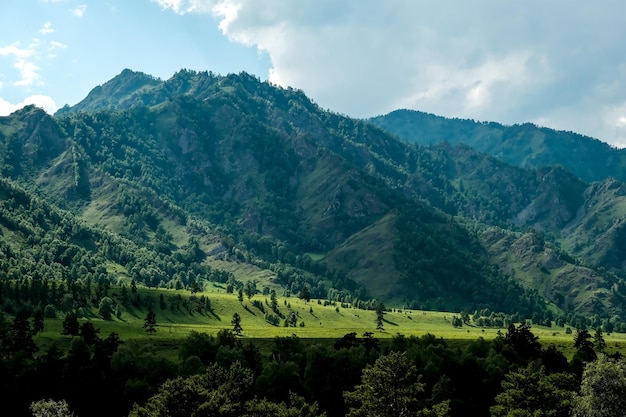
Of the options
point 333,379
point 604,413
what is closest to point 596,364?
point 604,413

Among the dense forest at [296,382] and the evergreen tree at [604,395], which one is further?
the evergreen tree at [604,395]

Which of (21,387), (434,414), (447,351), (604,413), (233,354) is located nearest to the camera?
(434,414)

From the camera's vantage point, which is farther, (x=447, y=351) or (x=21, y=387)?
(x=447, y=351)

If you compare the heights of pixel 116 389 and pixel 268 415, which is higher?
pixel 268 415

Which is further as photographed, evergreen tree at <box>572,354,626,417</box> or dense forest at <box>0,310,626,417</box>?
evergreen tree at <box>572,354,626,417</box>

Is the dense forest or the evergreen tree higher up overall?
the evergreen tree

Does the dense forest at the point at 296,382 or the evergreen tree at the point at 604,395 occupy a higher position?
the evergreen tree at the point at 604,395

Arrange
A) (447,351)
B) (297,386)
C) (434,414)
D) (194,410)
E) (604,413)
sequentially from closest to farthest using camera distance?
(194,410), (434,414), (604,413), (297,386), (447,351)

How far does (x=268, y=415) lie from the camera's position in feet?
315

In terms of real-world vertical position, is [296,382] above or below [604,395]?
below

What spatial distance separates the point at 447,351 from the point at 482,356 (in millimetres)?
20426

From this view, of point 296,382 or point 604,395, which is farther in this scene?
point 296,382

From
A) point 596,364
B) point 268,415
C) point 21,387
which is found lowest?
point 21,387

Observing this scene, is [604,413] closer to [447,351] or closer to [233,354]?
[447,351]
